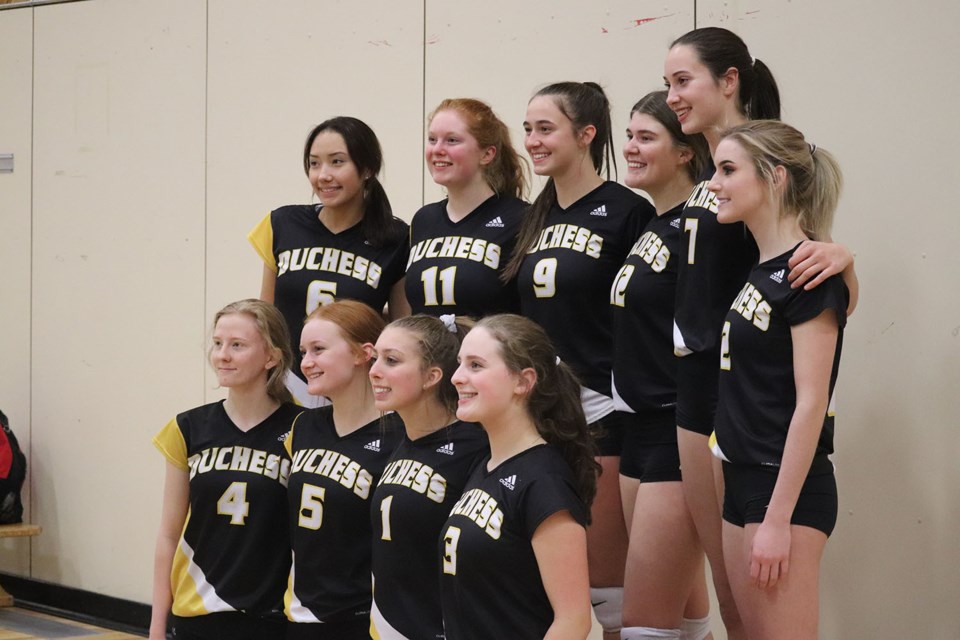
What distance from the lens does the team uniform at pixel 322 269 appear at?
10.6 feet

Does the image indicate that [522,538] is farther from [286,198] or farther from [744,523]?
[286,198]

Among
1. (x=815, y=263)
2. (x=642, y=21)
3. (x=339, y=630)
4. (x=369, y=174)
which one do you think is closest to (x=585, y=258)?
(x=815, y=263)

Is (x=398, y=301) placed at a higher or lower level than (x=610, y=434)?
higher

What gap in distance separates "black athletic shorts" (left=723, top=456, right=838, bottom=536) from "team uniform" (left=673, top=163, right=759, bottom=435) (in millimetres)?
231

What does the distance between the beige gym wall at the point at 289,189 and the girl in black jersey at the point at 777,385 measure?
93 cm

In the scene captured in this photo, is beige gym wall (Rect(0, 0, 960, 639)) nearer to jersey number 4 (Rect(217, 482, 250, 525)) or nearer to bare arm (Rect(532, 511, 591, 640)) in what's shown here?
bare arm (Rect(532, 511, 591, 640))

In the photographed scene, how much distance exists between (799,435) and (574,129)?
3.34 feet

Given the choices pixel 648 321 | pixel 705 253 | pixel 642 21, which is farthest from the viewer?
pixel 642 21

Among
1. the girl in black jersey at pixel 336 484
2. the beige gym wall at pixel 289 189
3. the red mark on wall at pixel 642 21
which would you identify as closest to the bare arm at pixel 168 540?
the girl in black jersey at pixel 336 484

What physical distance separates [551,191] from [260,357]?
84cm

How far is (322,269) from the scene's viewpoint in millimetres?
3258

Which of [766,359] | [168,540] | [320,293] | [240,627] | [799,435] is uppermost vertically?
[320,293]

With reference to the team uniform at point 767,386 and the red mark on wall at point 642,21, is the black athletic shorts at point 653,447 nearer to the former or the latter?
the team uniform at point 767,386

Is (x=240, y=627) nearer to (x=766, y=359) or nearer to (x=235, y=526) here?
(x=235, y=526)
